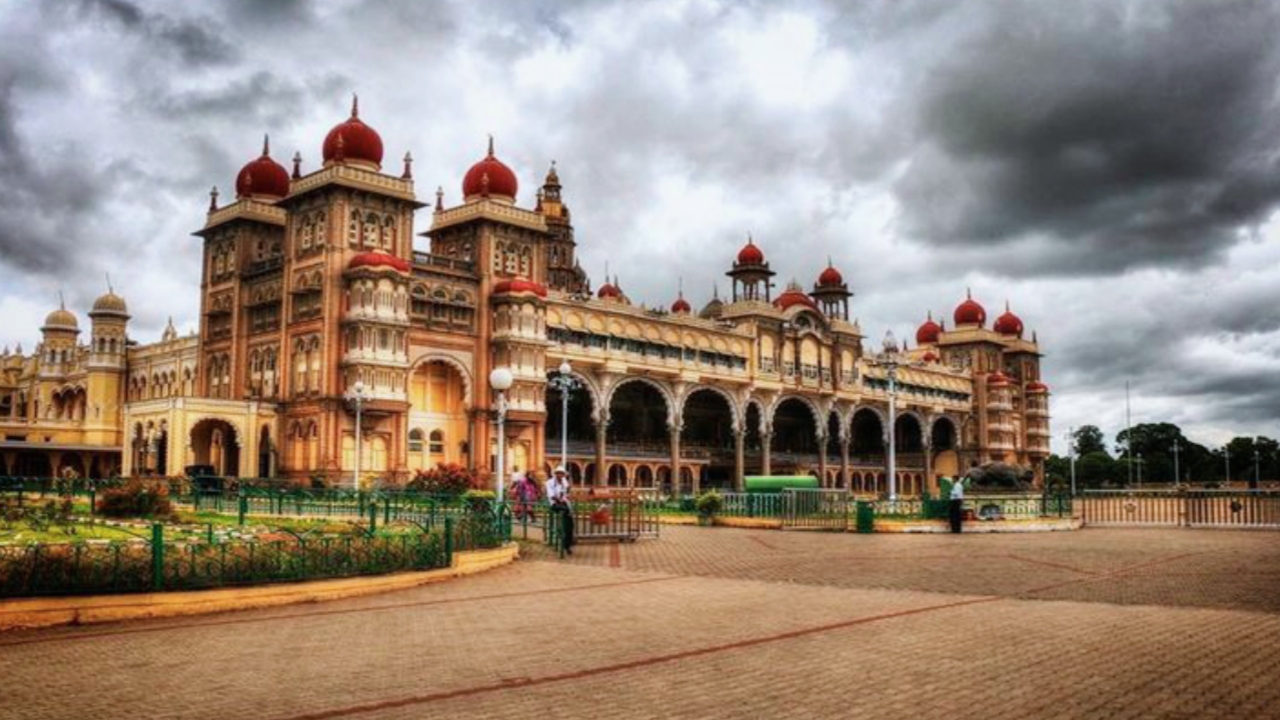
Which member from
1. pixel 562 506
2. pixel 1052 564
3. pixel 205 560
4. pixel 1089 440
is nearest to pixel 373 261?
pixel 562 506

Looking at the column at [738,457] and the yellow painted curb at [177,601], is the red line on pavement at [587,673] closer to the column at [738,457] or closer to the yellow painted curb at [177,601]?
the yellow painted curb at [177,601]

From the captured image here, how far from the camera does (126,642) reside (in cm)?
1077

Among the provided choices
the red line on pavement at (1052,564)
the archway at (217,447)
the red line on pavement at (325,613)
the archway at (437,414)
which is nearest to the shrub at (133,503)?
the red line on pavement at (325,613)

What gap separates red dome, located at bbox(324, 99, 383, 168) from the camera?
51125 millimetres

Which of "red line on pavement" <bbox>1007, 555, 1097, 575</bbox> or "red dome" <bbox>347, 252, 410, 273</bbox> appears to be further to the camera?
"red dome" <bbox>347, 252, 410, 273</bbox>

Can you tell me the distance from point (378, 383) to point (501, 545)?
1201 inches

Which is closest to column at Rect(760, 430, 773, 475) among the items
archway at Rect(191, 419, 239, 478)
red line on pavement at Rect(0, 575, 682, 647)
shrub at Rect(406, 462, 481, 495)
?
archway at Rect(191, 419, 239, 478)

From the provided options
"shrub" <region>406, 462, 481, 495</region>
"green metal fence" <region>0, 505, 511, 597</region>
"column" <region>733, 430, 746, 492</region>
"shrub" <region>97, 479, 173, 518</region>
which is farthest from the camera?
"column" <region>733, 430, 746, 492</region>

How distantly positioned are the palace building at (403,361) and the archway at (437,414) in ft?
0.35

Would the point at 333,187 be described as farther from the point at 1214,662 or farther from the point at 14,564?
the point at 1214,662

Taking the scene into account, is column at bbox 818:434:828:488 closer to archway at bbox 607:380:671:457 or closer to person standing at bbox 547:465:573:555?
archway at bbox 607:380:671:457

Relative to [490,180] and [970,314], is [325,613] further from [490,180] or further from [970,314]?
[970,314]

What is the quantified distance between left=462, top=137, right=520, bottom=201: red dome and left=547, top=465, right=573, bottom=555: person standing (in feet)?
122

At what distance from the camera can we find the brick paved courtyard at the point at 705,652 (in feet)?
25.6
